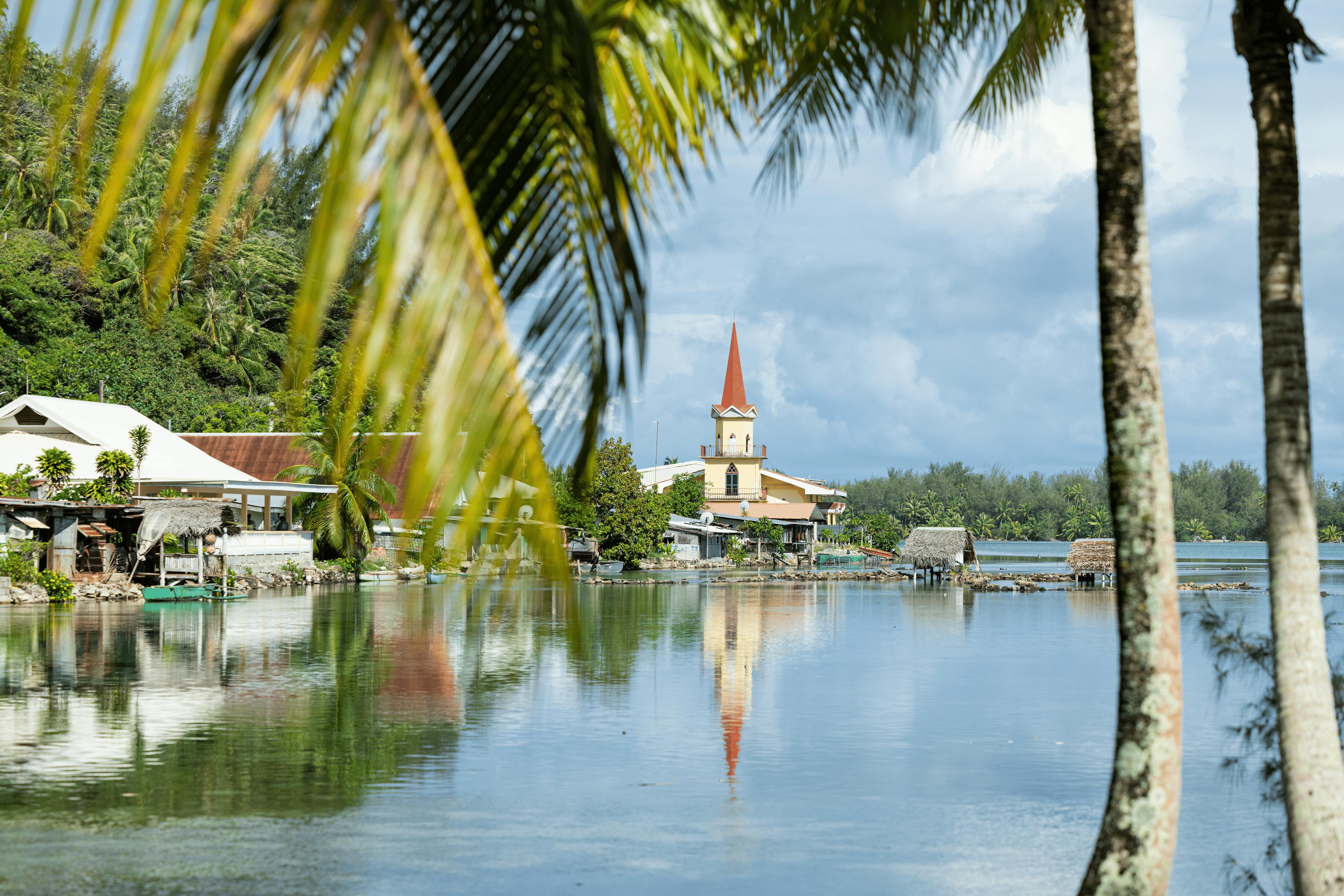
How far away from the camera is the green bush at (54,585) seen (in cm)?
2894

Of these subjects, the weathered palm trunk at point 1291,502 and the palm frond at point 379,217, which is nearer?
the palm frond at point 379,217

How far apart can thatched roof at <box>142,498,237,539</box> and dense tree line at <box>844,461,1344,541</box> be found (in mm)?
81105

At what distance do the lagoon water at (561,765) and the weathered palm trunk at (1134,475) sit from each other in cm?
226

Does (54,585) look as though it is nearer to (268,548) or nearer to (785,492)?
(268,548)

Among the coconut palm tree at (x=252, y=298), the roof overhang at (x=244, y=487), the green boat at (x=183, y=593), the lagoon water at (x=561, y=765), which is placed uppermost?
the coconut palm tree at (x=252, y=298)

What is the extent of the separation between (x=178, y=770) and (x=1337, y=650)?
19.9 meters

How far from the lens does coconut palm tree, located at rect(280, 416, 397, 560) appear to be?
39281 millimetres

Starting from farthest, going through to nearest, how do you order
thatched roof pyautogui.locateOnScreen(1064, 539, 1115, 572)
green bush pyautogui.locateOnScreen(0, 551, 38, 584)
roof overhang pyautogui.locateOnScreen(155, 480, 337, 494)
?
thatched roof pyautogui.locateOnScreen(1064, 539, 1115, 572) → roof overhang pyautogui.locateOnScreen(155, 480, 337, 494) → green bush pyautogui.locateOnScreen(0, 551, 38, 584)

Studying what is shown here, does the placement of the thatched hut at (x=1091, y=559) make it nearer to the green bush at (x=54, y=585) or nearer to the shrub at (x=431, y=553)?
the green bush at (x=54, y=585)

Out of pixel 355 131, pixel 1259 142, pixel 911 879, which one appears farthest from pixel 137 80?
pixel 911 879

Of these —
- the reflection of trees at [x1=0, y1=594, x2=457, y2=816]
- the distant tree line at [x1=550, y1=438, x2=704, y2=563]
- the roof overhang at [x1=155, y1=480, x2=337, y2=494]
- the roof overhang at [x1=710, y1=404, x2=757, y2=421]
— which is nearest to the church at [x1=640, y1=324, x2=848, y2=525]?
the roof overhang at [x1=710, y1=404, x2=757, y2=421]

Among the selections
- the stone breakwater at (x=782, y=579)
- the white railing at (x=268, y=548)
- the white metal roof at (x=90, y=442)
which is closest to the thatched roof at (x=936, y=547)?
the stone breakwater at (x=782, y=579)

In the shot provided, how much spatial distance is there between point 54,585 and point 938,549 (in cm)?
3678

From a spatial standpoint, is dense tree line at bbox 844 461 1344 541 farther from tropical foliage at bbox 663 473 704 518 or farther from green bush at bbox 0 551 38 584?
green bush at bbox 0 551 38 584
